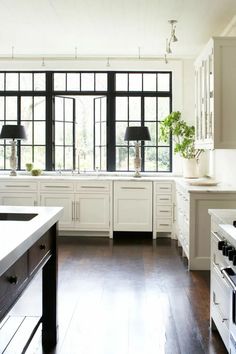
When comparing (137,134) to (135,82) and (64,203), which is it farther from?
(64,203)

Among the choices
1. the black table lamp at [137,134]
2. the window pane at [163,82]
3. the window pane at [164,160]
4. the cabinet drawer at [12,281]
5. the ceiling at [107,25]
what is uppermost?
the ceiling at [107,25]

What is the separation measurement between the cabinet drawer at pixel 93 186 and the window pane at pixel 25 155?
1.23 meters

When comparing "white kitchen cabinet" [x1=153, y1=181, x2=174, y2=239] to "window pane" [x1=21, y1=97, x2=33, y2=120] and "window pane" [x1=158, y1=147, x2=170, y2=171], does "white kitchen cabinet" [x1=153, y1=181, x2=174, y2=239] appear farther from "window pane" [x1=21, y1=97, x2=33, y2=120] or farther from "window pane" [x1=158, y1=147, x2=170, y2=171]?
"window pane" [x1=21, y1=97, x2=33, y2=120]

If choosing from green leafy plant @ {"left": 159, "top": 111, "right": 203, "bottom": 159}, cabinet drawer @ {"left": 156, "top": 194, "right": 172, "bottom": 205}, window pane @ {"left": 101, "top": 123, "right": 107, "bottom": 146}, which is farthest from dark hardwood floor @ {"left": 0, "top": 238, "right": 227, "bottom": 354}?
window pane @ {"left": 101, "top": 123, "right": 107, "bottom": 146}

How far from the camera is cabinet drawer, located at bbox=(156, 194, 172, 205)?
Answer: 635cm

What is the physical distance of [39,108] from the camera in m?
7.14

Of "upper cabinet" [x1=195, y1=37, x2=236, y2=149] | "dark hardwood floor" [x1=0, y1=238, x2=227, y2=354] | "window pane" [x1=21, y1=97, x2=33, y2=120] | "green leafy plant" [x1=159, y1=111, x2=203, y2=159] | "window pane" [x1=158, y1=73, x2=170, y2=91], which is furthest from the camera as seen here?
"window pane" [x1=21, y1=97, x2=33, y2=120]

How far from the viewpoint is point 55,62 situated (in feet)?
22.6

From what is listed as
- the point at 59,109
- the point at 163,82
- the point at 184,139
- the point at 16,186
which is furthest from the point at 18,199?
the point at 163,82

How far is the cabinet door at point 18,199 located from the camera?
21.3 feet

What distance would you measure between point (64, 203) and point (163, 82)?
2537mm

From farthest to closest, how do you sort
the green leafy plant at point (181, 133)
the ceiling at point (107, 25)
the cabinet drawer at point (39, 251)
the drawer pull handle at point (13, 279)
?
the green leafy plant at point (181, 133) < the ceiling at point (107, 25) < the cabinet drawer at point (39, 251) < the drawer pull handle at point (13, 279)

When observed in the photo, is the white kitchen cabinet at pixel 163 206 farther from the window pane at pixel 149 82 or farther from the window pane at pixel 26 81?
the window pane at pixel 26 81

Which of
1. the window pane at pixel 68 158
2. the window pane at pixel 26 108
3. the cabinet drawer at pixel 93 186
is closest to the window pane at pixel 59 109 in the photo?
the window pane at pixel 26 108
